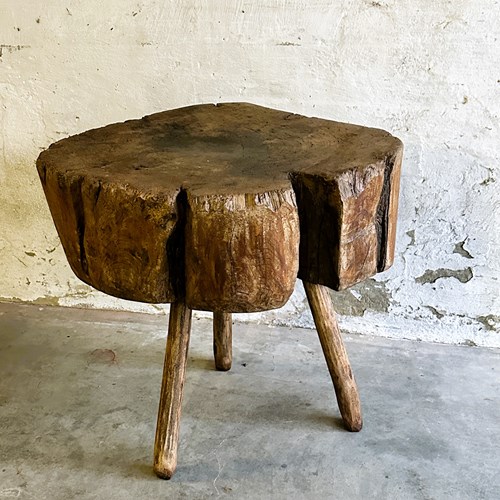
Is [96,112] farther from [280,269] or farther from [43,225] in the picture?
[280,269]

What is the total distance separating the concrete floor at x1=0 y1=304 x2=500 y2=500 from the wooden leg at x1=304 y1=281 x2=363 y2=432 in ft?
0.17

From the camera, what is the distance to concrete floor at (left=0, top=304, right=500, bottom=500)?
146 cm

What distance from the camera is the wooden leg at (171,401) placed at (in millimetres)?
1451

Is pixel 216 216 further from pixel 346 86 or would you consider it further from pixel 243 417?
pixel 346 86

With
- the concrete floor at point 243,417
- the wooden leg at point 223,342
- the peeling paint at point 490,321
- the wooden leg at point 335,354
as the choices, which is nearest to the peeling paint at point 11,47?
the concrete floor at point 243,417

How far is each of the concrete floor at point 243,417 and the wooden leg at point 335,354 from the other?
5 cm

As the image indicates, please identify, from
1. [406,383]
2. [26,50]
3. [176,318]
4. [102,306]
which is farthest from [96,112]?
[406,383]

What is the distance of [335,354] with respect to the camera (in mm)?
1565

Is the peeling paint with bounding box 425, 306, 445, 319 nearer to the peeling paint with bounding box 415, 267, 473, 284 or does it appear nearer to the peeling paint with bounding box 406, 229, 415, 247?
the peeling paint with bounding box 415, 267, 473, 284

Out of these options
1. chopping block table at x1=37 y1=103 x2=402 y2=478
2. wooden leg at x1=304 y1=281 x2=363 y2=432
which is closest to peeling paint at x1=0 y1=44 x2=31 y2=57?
chopping block table at x1=37 y1=103 x2=402 y2=478

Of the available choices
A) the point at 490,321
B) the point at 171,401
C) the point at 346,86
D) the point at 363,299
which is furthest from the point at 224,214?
the point at 490,321

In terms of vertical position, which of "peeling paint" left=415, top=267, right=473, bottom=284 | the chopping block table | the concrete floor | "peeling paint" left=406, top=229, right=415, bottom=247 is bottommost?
the concrete floor

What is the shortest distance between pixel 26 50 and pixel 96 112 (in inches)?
9.5

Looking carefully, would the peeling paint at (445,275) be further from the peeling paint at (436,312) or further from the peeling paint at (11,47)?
the peeling paint at (11,47)
